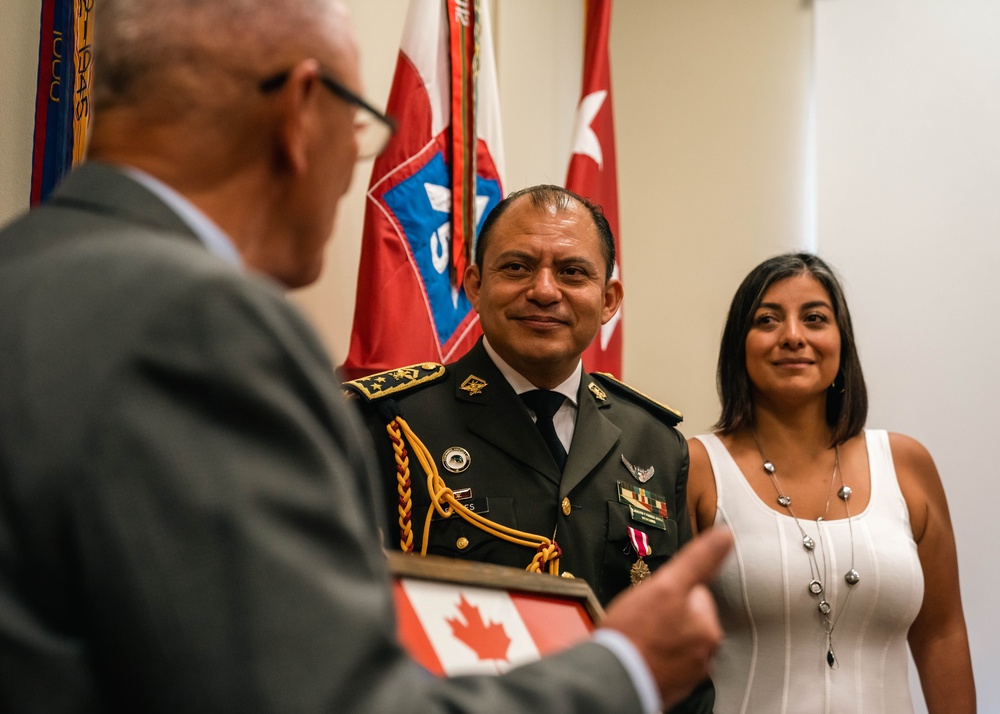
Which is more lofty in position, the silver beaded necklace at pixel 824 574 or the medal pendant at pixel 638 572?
the medal pendant at pixel 638 572

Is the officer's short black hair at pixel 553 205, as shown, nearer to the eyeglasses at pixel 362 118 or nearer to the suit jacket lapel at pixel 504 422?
the suit jacket lapel at pixel 504 422

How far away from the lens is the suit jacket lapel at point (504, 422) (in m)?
2.06

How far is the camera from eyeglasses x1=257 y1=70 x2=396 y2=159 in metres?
0.86

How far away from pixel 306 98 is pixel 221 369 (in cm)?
31

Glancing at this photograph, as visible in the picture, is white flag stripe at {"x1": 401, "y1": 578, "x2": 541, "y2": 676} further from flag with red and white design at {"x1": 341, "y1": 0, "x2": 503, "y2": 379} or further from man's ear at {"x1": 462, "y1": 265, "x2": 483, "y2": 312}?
flag with red and white design at {"x1": 341, "y1": 0, "x2": 503, "y2": 379}

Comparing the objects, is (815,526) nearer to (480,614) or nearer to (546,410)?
(546,410)

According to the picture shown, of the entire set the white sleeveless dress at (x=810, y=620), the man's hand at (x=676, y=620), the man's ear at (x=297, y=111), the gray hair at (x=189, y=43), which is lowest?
the white sleeveless dress at (x=810, y=620)

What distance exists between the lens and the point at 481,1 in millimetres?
3105

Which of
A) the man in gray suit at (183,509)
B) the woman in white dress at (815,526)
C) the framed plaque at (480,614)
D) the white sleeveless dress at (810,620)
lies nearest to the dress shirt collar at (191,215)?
the man in gray suit at (183,509)

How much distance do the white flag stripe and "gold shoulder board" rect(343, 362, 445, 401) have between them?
1011mm

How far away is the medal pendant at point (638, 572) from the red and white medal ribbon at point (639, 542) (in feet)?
0.05

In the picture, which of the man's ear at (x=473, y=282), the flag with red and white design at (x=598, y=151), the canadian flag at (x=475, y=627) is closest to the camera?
the canadian flag at (x=475, y=627)

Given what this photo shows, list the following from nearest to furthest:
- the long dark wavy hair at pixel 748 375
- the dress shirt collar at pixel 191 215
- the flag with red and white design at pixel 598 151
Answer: the dress shirt collar at pixel 191 215, the long dark wavy hair at pixel 748 375, the flag with red and white design at pixel 598 151

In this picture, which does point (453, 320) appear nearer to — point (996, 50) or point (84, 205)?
point (84, 205)
